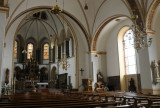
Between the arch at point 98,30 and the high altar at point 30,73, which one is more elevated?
the arch at point 98,30

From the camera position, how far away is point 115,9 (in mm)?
14828

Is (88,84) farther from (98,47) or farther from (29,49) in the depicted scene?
(29,49)

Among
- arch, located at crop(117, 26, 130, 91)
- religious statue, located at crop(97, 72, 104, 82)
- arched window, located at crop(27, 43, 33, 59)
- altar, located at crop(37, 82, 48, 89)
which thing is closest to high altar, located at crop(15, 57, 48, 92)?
altar, located at crop(37, 82, 48, 89)

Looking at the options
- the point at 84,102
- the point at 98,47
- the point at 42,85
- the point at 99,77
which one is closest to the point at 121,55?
the point at 98,47

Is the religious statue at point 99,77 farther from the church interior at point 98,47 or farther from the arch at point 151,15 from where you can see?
the arch at point 151,15

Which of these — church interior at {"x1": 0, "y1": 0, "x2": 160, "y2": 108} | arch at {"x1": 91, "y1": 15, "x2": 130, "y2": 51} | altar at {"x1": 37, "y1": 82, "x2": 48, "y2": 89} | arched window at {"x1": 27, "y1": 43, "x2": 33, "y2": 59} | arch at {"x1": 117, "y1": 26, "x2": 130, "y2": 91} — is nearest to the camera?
church interior at {"x1": 0, "y1": 0, "x2": 160, "y2": 108}

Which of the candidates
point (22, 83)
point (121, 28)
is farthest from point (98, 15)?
point (22, 83)

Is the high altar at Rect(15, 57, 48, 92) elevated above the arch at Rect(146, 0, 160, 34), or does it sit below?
below

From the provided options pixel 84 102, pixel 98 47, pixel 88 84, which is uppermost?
pixel 98 47

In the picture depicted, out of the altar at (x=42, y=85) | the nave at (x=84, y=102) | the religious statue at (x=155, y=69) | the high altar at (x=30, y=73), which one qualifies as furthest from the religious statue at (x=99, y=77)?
the nave at (x=84, y=102)

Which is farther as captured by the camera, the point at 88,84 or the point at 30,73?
the point at 30,73

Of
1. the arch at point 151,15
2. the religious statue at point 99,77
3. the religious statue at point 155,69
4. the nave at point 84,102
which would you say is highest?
the arch at point 151,15

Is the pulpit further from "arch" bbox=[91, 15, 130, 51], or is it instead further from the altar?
the altar

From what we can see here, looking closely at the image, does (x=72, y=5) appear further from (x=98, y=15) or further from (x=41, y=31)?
(x=41, y=31)
